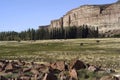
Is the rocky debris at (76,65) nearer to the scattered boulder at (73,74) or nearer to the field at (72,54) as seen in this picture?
the scattered boulder at (73,74)

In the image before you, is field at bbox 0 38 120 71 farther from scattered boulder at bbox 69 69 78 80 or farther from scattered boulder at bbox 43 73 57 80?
scattered boulder at bbox 43 73 57 80

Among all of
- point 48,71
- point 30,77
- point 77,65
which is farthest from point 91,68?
point 30,77

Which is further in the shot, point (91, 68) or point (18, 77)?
point (91, 68)

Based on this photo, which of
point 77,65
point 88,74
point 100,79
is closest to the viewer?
point 100,79

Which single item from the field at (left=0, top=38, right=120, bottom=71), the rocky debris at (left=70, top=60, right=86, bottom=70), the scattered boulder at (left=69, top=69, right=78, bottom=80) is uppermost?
the rocky debris at (left=70, top=60, right=86, bottom=70)

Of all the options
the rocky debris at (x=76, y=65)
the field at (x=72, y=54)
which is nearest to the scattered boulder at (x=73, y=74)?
the rocky debris at (x=76, y=65)

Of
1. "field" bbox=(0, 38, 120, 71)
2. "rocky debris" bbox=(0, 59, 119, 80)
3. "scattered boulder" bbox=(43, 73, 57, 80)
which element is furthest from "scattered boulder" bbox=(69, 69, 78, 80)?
"field" bbox=(0, 38, 120, 71)

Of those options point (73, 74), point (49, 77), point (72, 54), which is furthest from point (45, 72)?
point (72, 54)

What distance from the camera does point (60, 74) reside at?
68.1ft

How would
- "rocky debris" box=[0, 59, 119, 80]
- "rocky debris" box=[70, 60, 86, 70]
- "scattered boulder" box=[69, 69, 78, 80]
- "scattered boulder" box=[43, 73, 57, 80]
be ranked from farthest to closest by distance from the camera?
1. "rocky debris" box=[70, 60, 86, 70]
2. "scattered boulder" box=[69, 69, 78, 80]
3. "rocky debris" box=[0, 59, 119, 80]
4. "scattered boulder" box=[43, 73, 57, 80]

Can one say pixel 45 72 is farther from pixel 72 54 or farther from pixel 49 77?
pixel 72 54

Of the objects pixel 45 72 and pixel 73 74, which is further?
pixel 45 72

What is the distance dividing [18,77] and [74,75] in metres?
2.78

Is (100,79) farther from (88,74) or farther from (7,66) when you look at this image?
(7,66)
